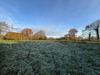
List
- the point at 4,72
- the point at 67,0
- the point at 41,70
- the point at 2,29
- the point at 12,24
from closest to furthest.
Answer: the point at 4,72 → the point at 41,70 → the point at 67,0 → the point at 2,29 → the point at 12,24

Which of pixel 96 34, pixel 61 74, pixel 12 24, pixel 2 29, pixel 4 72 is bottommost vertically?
pixel 61 74

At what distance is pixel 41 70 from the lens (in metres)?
1.78

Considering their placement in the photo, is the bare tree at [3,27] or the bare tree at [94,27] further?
the bare tree at [94,27]

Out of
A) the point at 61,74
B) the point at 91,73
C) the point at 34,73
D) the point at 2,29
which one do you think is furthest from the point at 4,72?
the point at 2,29

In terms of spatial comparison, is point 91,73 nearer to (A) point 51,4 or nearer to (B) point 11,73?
(B) point 11,73

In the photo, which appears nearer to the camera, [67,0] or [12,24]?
[67,0]

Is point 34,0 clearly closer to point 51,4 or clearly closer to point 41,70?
point 51,4

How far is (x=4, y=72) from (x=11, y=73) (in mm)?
233

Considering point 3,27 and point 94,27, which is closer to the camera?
point 3,27

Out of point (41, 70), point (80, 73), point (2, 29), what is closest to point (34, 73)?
point (41, 70)

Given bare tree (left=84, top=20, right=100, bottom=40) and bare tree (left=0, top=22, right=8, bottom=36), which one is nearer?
bare tree (left=0, top=22, right=8, bottom=36)

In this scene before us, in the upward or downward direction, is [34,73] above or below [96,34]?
below

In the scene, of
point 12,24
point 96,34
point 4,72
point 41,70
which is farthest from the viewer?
point 12,24

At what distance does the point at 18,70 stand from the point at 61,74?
4.91 ft
